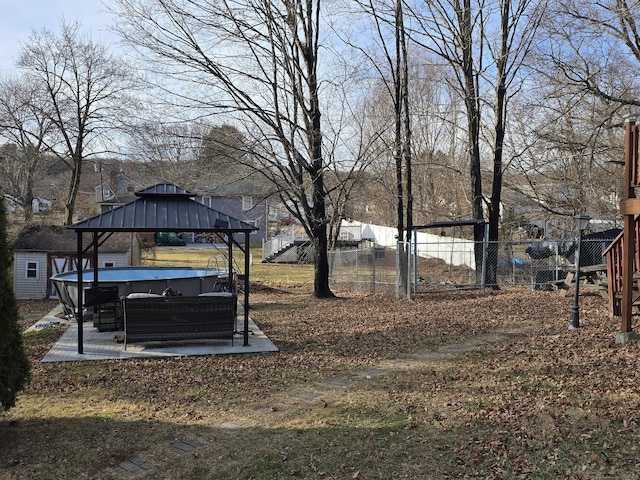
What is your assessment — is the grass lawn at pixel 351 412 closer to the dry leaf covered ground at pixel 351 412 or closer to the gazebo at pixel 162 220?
the dry leaf covered ground at pixel 351 412

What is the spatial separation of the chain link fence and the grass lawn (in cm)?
654

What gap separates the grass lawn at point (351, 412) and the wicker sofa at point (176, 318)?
2.07 ft

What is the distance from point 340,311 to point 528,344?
6.23 metres

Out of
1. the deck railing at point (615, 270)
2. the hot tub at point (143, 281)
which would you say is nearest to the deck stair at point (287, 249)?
the hot tub at point (143, 281)

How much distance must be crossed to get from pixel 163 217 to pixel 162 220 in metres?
0.12

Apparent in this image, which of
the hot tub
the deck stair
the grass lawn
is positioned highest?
the deck stair

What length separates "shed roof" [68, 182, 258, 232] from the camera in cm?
939

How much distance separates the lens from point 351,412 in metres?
5.97

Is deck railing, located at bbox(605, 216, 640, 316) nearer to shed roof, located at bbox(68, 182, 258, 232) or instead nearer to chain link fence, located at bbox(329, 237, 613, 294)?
chain link fence, located at bbox(329, 237, 613, 294)

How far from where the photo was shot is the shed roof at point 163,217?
9.39 meters

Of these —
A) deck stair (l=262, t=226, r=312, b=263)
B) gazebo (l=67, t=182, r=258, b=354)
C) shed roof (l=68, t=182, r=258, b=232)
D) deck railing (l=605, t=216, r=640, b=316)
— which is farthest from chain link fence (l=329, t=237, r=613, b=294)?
deck stair (l=262, t=226, r=312, b=263)

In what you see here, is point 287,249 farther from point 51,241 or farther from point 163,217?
point 163,217

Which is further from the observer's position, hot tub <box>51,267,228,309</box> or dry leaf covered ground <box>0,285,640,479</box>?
hot tub <box>51,267,228,309</box>

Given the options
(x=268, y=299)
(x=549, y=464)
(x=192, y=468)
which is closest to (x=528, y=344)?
(x=549, y=464)
